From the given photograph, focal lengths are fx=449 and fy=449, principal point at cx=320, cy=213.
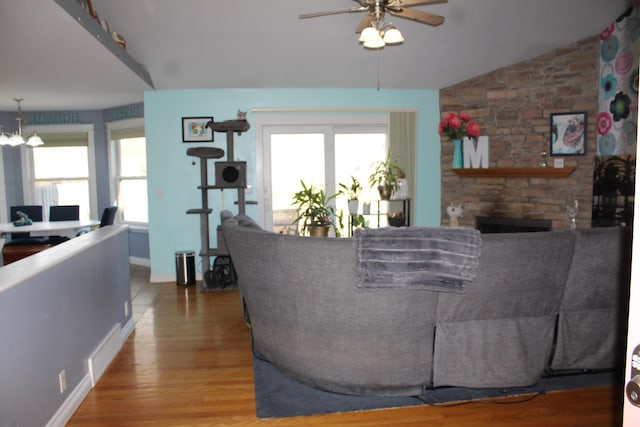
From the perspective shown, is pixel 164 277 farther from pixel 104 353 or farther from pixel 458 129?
pixel 458 129

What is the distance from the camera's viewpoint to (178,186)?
5.21 meters

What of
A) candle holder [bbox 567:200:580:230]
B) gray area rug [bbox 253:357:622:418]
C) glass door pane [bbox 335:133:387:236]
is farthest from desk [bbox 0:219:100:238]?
candle holder [bbox 567:200:580:230]

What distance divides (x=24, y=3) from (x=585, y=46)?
4.82 m

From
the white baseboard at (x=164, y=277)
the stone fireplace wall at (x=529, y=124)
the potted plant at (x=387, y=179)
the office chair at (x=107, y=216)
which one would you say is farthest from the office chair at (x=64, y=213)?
the stone fireplace wall at (x=529, y=124)

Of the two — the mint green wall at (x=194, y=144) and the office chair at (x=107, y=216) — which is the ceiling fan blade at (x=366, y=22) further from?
the office chair at (x=107, y=216)

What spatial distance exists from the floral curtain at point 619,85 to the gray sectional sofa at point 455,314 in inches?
94.7

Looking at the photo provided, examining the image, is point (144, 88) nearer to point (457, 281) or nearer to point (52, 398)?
point (52, 398)

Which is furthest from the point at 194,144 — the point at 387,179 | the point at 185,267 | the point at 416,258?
the point at 416,258

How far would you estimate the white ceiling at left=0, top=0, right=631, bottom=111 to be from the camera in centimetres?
359

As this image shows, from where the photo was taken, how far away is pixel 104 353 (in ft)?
9.30

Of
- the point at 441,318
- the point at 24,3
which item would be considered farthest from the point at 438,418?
the point at 24,3

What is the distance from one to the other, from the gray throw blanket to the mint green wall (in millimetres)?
3380

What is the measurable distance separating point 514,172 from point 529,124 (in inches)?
21.4

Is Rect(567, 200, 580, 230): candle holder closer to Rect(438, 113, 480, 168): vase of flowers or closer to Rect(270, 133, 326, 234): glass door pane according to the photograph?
Rect(438, 113, 480, 168): vase of flowers
